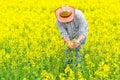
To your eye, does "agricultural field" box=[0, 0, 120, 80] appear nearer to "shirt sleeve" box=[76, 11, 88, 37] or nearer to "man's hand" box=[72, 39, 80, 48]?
"man's hand" box=[72, 39, 80, 48]

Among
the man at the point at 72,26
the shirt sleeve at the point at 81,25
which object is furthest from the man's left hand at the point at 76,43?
the shirt sleeve at the point at 81,25

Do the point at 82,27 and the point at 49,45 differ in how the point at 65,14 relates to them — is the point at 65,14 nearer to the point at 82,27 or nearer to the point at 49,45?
the point at 82,27

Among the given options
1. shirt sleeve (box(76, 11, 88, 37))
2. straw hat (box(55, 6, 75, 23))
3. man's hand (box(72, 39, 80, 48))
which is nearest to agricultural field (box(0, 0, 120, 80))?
man's hand (box(72, 39, 80, 48))

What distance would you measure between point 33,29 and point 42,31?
456mm

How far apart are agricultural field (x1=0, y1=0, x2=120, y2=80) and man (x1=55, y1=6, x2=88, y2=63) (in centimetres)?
17

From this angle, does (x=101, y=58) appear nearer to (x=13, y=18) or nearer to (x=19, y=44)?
(x=19, y=44)

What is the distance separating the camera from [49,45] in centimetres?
751

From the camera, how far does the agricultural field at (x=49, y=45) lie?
20.1 ft

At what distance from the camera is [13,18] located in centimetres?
1041

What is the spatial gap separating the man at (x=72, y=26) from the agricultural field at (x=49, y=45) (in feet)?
0.54

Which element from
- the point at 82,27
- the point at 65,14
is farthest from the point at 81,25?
the point at 65,14

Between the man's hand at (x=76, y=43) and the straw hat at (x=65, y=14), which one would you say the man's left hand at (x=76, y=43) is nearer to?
the man's hand at (x=76, y=43)

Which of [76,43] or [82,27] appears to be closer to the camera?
[76,43]

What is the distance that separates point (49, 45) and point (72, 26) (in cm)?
79
